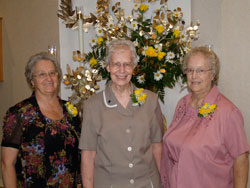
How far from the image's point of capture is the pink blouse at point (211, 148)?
181 centimetres

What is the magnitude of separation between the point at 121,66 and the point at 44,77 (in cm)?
57

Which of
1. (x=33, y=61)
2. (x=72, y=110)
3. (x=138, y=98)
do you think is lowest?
(x=72, y=110)

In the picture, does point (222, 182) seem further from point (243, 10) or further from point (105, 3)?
point (105, 3)

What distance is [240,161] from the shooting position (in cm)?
182

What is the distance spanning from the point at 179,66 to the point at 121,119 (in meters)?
0.77

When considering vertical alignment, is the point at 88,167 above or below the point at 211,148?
below

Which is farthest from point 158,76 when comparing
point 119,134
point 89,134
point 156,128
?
point 89,134

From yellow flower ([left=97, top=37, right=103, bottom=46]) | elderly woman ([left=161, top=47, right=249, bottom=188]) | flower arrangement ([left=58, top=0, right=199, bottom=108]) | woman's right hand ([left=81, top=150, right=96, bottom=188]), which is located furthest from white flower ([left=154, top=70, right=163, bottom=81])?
woman's right hand ([left=81, top=150, right=96, bottom=188])

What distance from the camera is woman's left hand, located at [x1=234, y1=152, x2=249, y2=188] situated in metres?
1.82

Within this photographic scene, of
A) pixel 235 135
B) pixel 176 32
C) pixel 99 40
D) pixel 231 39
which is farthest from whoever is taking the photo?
pixel 231 39

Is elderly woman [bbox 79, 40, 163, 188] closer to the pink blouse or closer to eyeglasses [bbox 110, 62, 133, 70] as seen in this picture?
eyeglasses [bbox 110, 62, 133, 70]

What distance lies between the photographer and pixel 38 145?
79.0 inches

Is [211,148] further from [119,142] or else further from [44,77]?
[44,77]

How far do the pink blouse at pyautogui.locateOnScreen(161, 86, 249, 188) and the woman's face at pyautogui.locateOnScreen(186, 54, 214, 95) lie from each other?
0.23ft
